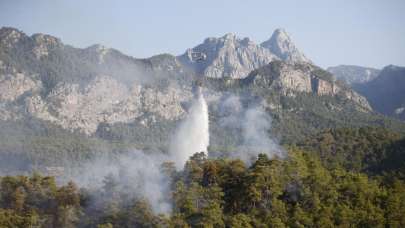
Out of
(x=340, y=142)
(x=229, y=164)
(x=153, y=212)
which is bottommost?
(x=153, y=212)

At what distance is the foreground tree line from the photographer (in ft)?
172

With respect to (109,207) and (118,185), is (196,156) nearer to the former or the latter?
(118,185)

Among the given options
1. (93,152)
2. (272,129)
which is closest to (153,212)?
(93,152)

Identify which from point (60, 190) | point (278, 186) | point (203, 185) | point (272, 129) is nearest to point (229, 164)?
point (203, 185)

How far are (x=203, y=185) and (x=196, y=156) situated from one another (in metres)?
11.4

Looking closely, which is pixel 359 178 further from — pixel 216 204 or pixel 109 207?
pixel 109 207

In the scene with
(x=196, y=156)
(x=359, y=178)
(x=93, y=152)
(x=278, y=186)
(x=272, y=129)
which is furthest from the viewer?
(x=272, y=129)

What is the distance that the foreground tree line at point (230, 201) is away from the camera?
52406mm

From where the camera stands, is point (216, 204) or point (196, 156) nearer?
point (216, 204)

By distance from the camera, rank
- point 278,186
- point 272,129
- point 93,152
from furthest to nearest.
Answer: point 272,129 < point 93,152 < point 278,186

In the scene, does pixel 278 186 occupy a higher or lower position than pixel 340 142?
lower

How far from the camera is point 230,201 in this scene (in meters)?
58.8

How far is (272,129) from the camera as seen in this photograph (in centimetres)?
17762

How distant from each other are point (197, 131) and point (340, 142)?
27.5 metres
